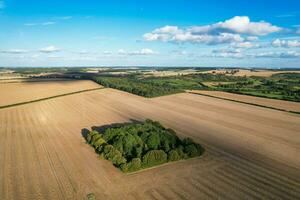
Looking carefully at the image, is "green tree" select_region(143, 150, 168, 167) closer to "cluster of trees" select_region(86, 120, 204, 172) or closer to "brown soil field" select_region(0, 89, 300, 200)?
"cluster of trees" select_region(86, 120, 204, 172)

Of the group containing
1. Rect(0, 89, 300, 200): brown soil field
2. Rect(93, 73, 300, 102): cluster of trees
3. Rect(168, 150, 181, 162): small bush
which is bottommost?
Rect(0, 89, 300, 200): brown soil field

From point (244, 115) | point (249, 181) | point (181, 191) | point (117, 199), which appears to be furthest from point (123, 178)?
point (244, 115)

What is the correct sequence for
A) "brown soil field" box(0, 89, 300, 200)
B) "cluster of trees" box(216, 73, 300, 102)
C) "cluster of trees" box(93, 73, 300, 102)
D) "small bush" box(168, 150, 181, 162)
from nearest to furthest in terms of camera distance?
"brown soil field" box(0, 89, 300, 200) → "small bush" box(168, 150, 181, 162) → "cluster of trees" box(216, 73, 300, 102) → "cluster of trees" box(93, 73, 300, 102)

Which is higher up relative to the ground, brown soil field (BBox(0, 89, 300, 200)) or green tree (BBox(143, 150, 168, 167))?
green tree (BBox(143, 150, 168, 167))

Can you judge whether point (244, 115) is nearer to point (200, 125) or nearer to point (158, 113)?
point (200, 125)

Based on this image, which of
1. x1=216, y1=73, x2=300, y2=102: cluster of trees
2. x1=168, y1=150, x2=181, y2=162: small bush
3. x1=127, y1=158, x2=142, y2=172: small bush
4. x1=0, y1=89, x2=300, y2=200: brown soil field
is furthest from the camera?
x1=216, y1=73, x2=300, y2=102: cluster of trees

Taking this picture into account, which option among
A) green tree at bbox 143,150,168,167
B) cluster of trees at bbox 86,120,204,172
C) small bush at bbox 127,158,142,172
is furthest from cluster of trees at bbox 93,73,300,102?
small bush at bbox 127,158,142,172
